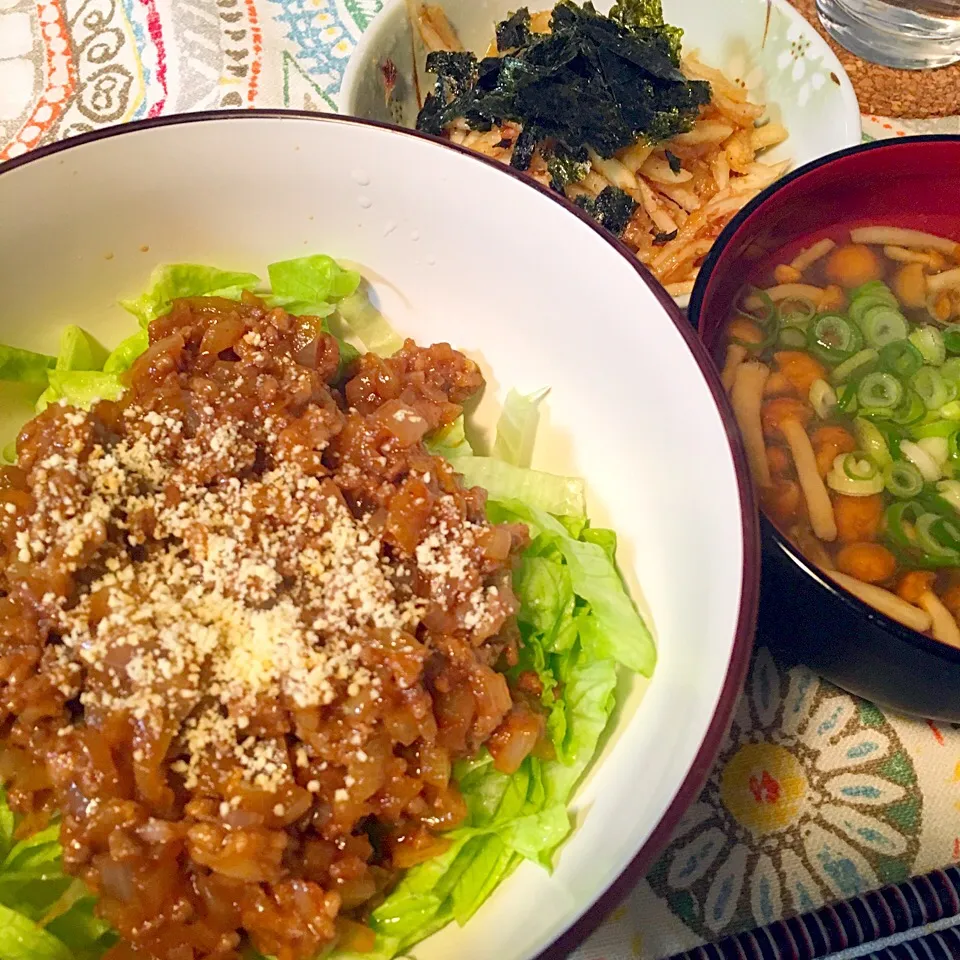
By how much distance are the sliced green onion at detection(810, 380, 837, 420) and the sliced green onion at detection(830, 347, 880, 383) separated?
0.25 ft

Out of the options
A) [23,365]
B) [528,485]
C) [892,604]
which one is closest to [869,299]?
[892,604]

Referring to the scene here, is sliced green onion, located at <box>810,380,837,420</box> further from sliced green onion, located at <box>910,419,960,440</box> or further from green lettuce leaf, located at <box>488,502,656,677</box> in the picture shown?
green lettuce leaf, located at <box>488,502,656,677</box>

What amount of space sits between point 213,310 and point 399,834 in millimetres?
1146

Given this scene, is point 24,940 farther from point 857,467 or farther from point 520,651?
point 857,467

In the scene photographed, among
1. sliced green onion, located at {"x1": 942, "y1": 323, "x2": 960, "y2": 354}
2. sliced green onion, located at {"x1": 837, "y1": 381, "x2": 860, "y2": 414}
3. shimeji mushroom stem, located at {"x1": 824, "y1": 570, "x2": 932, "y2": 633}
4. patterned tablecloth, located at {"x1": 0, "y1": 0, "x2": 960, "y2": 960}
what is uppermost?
sliced green onion, located at {"x1": 942, "y1": 323, "x2": 960, "y2": 354}

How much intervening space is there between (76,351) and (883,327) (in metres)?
2.09

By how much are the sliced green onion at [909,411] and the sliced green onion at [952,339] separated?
214 mm

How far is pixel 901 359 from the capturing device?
96.3 inches

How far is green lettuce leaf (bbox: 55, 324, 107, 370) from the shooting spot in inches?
77.5

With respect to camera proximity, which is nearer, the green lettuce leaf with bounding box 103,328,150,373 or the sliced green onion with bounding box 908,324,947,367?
the green lettuce leaf with bounding box 103,328,150,373

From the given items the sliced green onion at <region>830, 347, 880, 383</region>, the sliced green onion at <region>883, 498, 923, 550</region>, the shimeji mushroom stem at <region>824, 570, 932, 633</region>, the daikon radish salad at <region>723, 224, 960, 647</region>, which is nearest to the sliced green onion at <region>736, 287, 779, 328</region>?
the daikon radish salad at <region>723, 224, 960, 647</region>

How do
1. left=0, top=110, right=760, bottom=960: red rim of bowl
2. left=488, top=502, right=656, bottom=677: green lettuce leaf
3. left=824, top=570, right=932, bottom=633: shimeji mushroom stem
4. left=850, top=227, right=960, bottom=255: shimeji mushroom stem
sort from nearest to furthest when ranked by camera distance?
left=0, top=110, right=760, bottom=960: red rim of bowl, left=488, top=502, right=656, bottom=677: green lettuce leaf, left=824, top=570, right=932, bottom=633: shimeji mushroom stem, left=850, top=227, right=960, bottom=255: shimeji mushroom stem

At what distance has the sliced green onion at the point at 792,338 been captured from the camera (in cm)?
248

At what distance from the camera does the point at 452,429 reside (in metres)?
2.01
